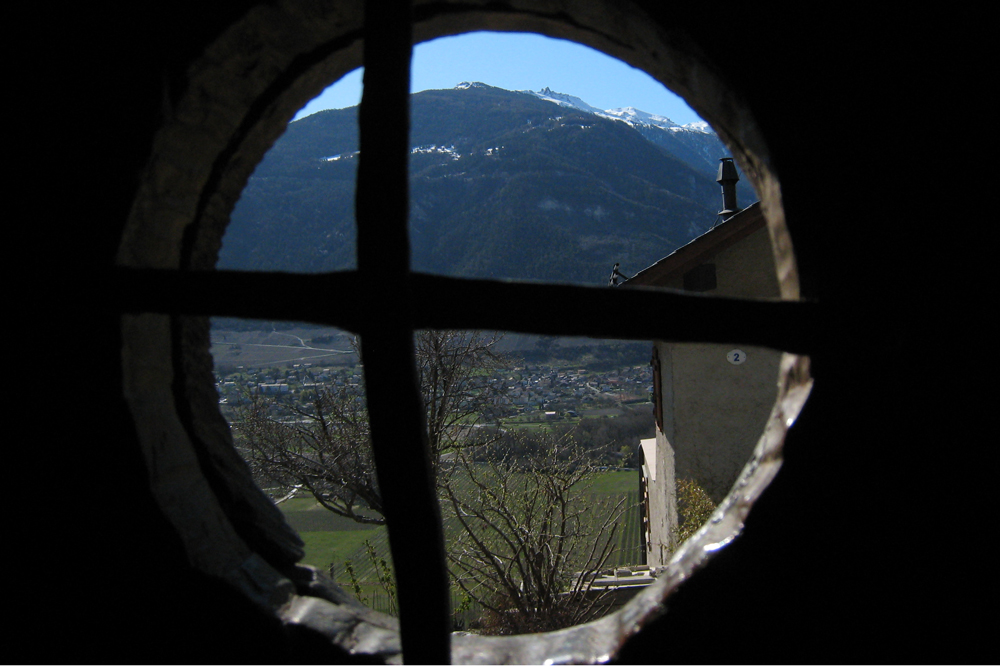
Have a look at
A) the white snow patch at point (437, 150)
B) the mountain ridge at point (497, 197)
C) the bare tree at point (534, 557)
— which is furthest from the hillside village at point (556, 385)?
the white snow patch at point (437, 150)

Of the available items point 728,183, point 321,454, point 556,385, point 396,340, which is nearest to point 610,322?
point 396,340

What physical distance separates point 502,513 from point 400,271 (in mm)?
8042

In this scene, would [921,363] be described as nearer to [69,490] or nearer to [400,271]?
[400,271]

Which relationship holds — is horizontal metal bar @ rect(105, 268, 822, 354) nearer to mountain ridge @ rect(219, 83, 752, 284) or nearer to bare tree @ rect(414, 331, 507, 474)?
bare tree @ rect(414, 331, 507, 474)

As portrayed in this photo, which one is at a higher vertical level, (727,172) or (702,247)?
(727,172)

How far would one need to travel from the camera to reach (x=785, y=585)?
0.97m

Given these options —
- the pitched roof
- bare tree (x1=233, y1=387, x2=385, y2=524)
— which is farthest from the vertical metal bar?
bare tree (x1=233, y1=387, x2=385, y2=524)

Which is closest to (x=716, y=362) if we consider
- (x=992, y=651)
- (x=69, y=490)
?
(x=992, y=651)

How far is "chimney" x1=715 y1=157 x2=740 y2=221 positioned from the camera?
9102 millimetres

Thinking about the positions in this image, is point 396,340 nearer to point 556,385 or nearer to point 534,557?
point 534,557

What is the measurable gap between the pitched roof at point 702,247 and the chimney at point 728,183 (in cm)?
254

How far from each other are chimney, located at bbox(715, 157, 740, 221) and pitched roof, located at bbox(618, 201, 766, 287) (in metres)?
2.54

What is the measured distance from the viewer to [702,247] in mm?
6617

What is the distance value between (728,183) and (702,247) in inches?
124
